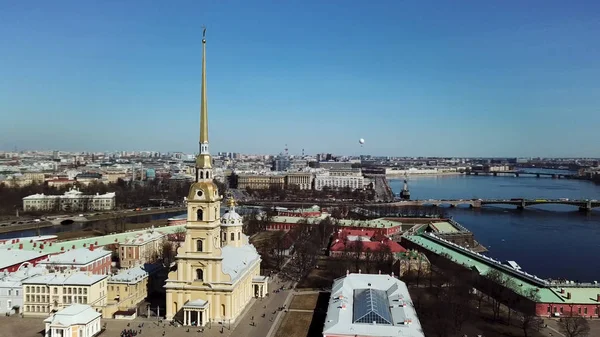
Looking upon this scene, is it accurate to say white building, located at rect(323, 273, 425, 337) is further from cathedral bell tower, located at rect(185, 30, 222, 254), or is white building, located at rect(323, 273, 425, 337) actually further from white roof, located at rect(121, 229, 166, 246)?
white roof, located at rect(121, 229, 166, 246)

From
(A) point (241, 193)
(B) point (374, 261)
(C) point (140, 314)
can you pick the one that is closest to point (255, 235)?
(B) point (374, 261)

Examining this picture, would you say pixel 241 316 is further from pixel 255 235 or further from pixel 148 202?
pixel 148 202

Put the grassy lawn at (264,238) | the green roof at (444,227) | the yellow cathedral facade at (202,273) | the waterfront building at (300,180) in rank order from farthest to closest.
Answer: the waterfront building at (300,180)
the green roof at (444,227)
the grassy lawn at (264,238)
the yellow cathedral facade at (202,273)

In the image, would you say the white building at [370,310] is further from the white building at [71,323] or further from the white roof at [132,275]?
the white roof at [132,275]

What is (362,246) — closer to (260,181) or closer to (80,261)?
(80,261)

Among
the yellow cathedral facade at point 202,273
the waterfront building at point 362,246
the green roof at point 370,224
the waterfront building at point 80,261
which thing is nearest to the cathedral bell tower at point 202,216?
the yellow cathedral facade at point 202,273

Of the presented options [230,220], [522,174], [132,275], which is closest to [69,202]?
[230,220]
